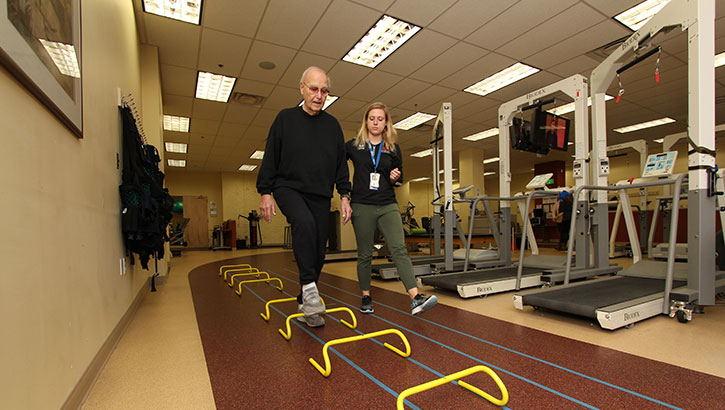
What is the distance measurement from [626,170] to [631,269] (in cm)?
1332

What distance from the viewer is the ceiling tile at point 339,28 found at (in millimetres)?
3930

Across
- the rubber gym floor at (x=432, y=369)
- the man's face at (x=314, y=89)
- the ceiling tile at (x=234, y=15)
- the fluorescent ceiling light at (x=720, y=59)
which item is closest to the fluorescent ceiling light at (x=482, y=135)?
the fluorescent ceiling light at (x=720, y=59)

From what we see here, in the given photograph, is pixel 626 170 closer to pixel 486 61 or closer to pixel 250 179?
pixel 486 61

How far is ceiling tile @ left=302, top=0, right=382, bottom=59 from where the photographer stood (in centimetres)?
393

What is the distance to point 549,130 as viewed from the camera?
14.2ft

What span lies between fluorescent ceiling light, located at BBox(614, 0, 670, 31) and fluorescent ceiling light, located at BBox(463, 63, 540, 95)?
1.35 m

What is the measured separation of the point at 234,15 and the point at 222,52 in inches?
37.5

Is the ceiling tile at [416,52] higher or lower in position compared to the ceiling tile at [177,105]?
higher

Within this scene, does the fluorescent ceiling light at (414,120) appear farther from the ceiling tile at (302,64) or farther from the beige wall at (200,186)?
the beige wall at (200,186)

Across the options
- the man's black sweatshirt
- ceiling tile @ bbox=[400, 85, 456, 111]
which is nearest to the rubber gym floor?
the man's black sweatshirt

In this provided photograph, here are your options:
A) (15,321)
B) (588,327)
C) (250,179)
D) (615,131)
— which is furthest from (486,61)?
(250,179)

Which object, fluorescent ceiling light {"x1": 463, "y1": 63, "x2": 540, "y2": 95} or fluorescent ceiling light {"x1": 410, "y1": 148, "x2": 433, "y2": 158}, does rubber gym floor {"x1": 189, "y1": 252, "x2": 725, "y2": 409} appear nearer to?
fluorescent ceiling light {"x1": 463, "y1": 63, "x2": 540, "y2": 95}

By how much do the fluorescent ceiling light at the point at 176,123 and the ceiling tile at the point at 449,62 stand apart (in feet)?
17.4

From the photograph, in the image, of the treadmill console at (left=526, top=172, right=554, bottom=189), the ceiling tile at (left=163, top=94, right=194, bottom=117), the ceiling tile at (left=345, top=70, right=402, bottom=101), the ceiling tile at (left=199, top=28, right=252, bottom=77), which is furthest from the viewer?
the ceiling tile at (left=163, top=94, right=194, bottom=117)
